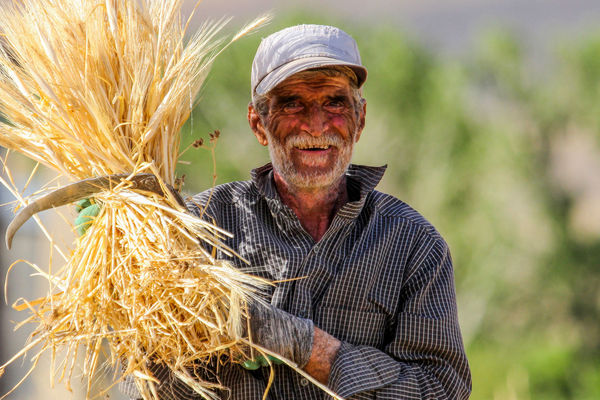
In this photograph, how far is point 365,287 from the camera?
235 centimetres

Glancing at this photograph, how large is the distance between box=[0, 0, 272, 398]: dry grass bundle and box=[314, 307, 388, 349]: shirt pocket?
41cm

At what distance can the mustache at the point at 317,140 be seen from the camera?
7.73ft

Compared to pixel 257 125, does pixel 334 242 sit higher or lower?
lower

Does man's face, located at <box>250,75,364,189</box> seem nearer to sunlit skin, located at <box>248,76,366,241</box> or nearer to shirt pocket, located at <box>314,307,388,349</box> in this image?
sunlit skin, located at <box>248,76,366,241</box>

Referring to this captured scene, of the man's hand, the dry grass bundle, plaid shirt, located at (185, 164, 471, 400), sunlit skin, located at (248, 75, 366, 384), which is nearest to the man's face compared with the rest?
sunlit skin, located at (248, 75, 366, 384)

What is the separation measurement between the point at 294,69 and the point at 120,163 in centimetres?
60

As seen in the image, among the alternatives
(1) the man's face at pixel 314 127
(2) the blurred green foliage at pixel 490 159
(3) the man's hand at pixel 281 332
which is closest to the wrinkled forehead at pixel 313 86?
(1) the man's face at pixel 314 127

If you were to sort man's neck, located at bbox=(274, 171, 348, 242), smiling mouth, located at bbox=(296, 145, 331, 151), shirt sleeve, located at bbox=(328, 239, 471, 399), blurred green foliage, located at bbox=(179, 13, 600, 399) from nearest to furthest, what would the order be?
1. shirt sleeve, located at bbox=(328, 239, 471, 399)
2. smiling mouth, located at bbox=(296, 145, 331, 151)
3. man's neck, located at bbox=(274, 171, 348, 242)
4. blurred green foliage, located at bbox=(179, 13, 600, 399)

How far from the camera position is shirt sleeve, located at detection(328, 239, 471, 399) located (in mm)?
A: 2160

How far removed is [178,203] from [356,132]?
71 cm

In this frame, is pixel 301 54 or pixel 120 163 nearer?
pixel 120 163

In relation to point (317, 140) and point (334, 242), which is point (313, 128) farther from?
point (334, 242)

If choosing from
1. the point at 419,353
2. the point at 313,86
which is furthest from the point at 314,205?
the point at 419,353

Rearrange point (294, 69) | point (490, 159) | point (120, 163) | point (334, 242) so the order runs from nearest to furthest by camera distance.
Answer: point (120, 163) → point (294, 69) → point (334, 242) → point (490, 159)
